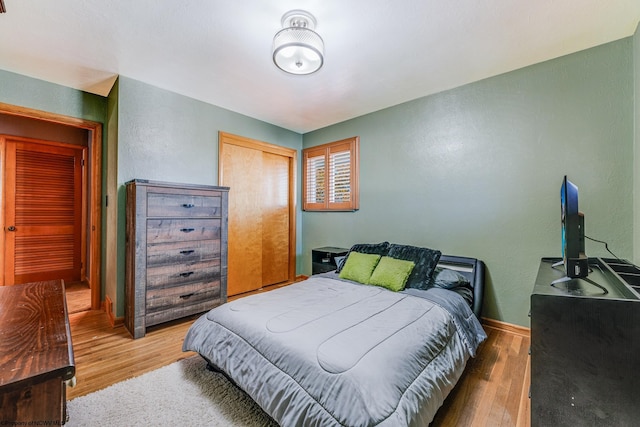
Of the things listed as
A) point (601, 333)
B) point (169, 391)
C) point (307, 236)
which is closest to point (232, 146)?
point (307, 236)

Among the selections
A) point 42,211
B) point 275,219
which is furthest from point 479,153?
point 42,211

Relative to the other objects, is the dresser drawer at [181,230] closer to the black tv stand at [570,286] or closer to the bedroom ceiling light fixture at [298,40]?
the bedroom ceiling light fixture at [298,40]

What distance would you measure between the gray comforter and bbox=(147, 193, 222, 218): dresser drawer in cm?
125

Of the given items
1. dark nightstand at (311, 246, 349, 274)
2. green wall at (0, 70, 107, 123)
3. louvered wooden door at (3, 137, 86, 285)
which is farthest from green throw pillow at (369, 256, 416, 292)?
louvered wooden door at (3, 137, 86, 285)

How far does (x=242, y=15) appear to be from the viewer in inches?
72.0

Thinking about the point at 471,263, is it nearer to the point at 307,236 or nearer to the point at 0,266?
the point at 307,236

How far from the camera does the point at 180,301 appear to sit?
275 centimetres

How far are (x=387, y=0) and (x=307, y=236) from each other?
3325mm

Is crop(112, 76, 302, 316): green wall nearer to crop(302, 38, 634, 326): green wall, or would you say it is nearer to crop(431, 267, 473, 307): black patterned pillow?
crop(302, 38, 634, 326): green wall

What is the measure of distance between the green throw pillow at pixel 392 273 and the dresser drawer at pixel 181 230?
1798 millimetres

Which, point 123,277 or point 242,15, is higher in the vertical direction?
point 242,15

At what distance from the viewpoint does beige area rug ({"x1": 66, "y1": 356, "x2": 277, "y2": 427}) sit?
149 centimetres

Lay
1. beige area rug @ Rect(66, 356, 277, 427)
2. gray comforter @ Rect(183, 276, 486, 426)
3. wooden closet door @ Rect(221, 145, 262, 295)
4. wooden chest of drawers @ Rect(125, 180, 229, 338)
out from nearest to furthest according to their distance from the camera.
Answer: gray comforter @ Rect(183, 276, 486, 426) < beige area rug @ Rect(66, 356, 277, 427) < wooden chest of drawers @ Rect(125, 180, 229, 338) < wooden closet door @ Rect(221, 145, 262, 295)

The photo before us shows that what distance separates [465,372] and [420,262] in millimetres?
902
